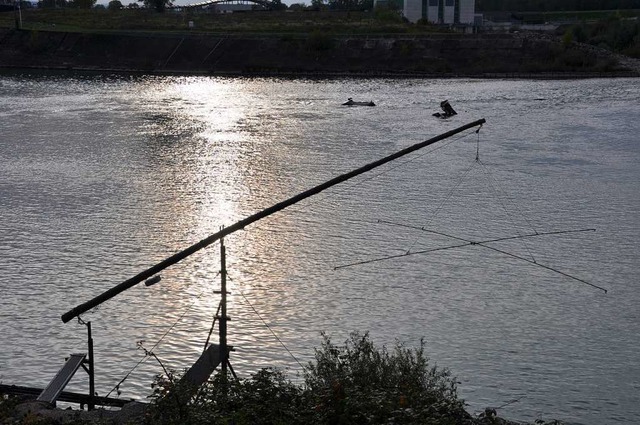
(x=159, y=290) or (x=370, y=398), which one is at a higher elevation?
(x=370, y=398)

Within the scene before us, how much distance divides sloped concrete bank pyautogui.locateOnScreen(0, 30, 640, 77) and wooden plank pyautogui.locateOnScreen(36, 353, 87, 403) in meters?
68.0

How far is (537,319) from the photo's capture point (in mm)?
18625

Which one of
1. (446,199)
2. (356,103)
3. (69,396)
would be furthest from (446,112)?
(69,396)

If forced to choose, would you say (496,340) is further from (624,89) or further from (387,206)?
(624,89)

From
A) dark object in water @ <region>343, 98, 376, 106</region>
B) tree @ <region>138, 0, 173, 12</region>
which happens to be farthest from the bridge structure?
dark object in water @ <region>343, 98, 376, 106</region>

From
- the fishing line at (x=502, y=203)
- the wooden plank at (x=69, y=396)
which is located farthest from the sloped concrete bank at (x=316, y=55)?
the wooden plank at (x=69, y=396)

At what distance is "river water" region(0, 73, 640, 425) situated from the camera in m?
16.8

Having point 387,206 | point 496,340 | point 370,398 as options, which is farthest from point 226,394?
point 387,206

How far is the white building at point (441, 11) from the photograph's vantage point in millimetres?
106812

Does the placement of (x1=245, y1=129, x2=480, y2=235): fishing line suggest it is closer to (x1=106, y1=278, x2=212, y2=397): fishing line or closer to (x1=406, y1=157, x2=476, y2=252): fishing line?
(x1=406, y1=157, x2=476, y2=252): fishing line

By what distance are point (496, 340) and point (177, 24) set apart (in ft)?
305

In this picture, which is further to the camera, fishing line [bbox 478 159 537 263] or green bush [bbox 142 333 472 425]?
fishing line [bbox 478 159 537 263]

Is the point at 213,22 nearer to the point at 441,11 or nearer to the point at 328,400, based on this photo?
the point at 441,11

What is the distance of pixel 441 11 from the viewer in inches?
4245
